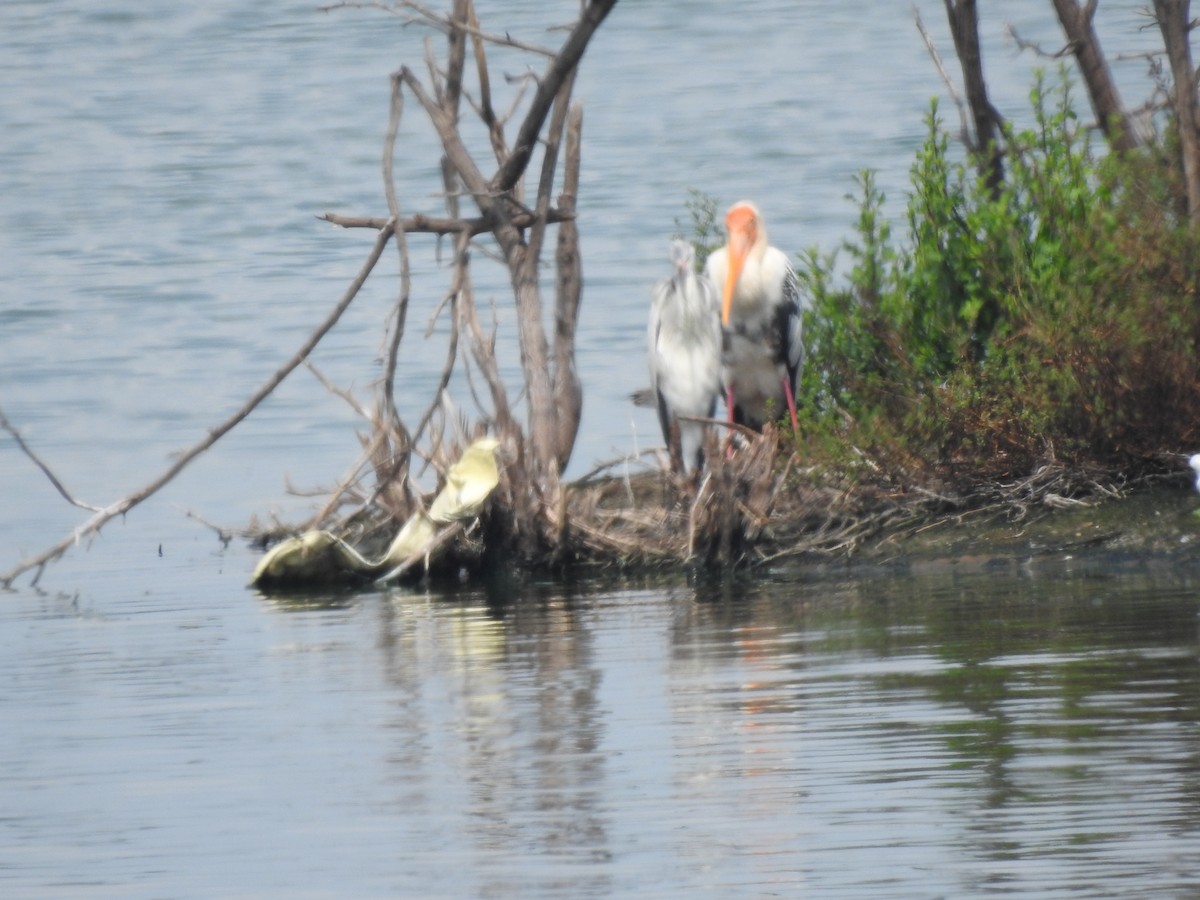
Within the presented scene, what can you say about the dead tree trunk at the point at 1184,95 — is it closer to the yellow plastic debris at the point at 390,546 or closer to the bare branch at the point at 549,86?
the bare branch at the point at 549,86

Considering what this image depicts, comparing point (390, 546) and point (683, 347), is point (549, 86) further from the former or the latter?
point (390, 546)

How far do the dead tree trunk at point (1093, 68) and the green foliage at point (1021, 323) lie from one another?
298 millimetres

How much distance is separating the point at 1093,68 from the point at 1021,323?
2019 millimetres

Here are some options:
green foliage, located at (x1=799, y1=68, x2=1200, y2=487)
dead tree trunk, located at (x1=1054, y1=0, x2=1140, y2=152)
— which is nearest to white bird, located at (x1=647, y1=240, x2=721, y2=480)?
green foliage, located at (x1=799, y1=68, x2=1200, y2=487)

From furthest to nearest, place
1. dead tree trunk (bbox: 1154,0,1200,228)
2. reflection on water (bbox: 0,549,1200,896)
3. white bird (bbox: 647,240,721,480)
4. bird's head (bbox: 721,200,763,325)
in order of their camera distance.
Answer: bird's head (bbox: 721,200,763,325), white bird (bbox: 647,240,721,480), dead tree trunk (bbox: 1154,0,1200,228), reflection on water (bbox: 0,549,1200,896)

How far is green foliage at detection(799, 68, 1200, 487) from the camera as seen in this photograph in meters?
8.78

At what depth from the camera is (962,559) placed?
28.8ft

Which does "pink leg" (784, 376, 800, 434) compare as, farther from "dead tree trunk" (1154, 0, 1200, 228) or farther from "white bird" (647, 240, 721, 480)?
"dead tree trunk" (1154, 0, 1200, 228)

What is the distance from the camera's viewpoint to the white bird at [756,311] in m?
10.2

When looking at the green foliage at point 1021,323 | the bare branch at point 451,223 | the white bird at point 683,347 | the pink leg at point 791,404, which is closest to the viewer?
the green foliage at point 1021,323

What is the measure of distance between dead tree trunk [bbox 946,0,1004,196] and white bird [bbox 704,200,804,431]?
3.35ft

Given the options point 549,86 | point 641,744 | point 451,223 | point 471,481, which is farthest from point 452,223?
point 641,744

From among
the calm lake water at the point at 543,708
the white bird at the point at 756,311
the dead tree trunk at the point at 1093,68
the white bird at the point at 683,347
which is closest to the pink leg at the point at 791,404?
the white bird at the point at 756,311

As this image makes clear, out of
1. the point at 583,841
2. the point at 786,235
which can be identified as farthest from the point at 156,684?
the point at 786,235
